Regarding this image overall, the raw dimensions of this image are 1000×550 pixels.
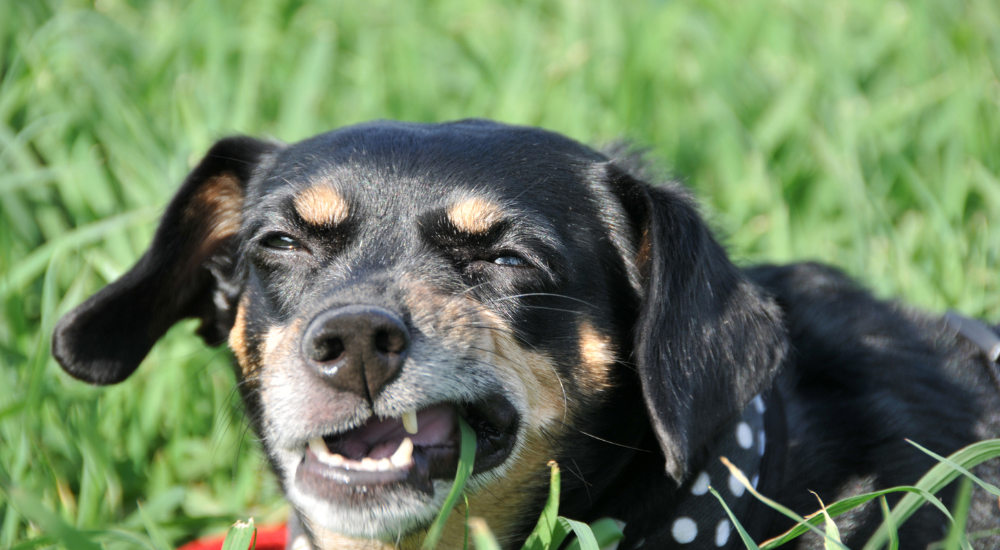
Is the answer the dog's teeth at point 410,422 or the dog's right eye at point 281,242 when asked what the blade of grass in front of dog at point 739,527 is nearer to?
the dog's teeth at point 410,422

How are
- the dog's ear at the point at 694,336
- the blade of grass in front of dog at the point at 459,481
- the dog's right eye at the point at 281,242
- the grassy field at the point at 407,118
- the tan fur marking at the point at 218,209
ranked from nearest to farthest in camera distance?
the blade of grass in front of dog at the point at 459,481 → the dog's ear at the point at 694,336 → the dog's right eye at the point at 281,242 → the tan fur marking at the point at 218,209 → the grassy field at the point at 407,118

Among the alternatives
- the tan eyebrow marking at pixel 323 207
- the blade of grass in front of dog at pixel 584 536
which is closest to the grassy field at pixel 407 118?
the tan eyebrow marking at pixel 323 207

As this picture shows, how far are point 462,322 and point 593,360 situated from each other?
41cm

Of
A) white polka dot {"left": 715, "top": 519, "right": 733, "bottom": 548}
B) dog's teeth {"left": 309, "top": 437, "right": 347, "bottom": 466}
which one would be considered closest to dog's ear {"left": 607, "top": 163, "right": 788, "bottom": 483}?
white polka dot {"left": 715, "top": 519, "right": 733, "bottom": 548}

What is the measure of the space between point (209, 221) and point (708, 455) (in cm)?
175

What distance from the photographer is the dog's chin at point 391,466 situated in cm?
204

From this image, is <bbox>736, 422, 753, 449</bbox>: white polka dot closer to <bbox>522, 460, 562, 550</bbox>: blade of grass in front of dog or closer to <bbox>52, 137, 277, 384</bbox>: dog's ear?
<bbox>522, 460, 562, 550</bbox>: blade of grass in front of dog

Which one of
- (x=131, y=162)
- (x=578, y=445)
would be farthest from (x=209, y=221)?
(x=131, y=162)

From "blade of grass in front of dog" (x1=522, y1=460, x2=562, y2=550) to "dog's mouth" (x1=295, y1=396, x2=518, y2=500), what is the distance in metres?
0.18

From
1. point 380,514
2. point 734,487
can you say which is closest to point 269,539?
point 380,514

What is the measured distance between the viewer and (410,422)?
2.11 metres

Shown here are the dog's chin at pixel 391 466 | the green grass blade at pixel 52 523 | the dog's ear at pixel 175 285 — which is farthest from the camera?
the dog's ear at pixel 175 285

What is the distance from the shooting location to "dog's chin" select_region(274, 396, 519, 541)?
2045mm

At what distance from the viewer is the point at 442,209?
7.51 ft
